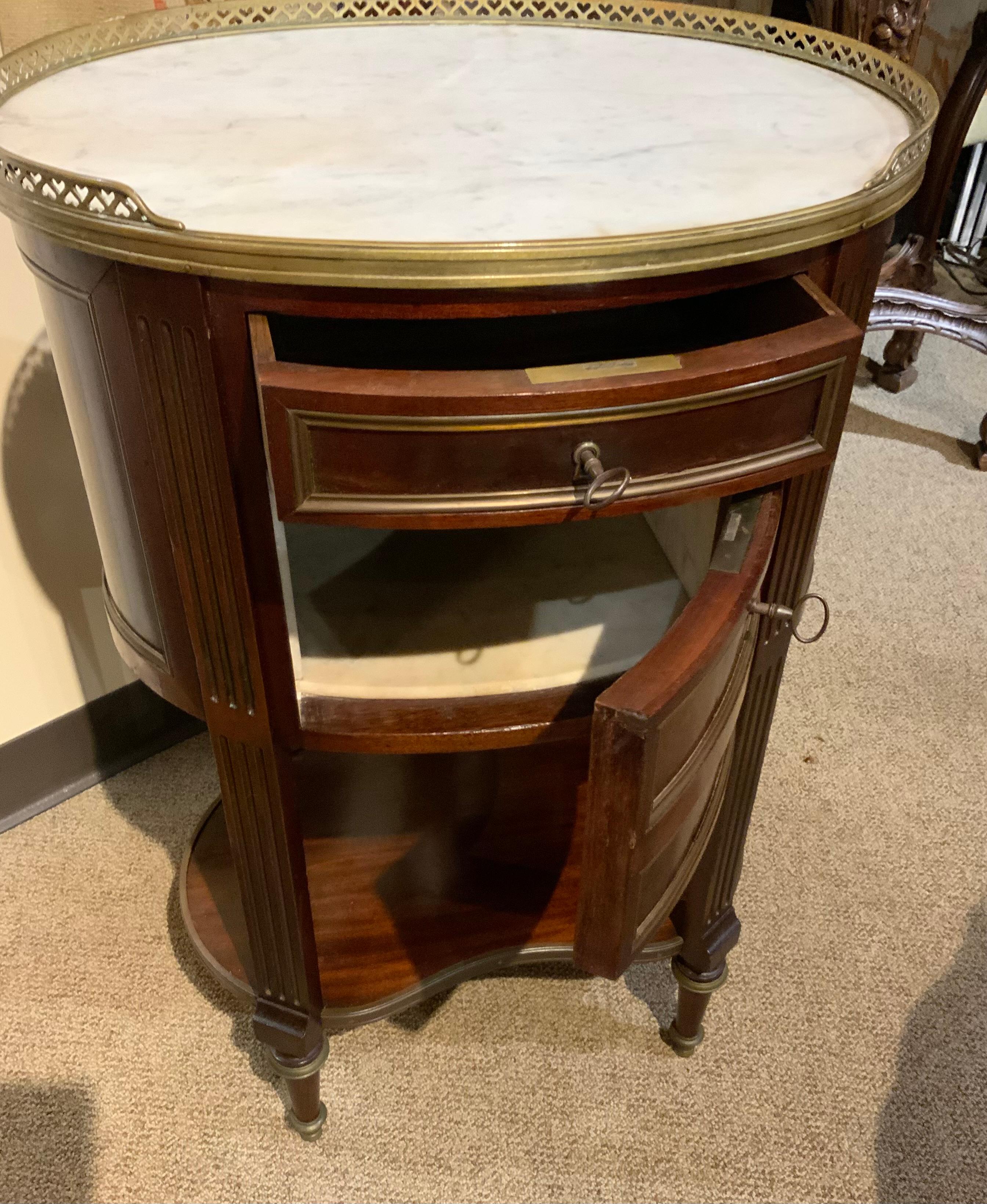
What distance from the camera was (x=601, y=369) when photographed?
41 centimetres

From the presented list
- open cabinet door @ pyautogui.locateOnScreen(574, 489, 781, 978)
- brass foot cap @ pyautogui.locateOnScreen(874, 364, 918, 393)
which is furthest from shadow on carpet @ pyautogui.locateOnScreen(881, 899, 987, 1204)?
brass foot cap @ pyautogui.locateOnScreen(874, 364, 918, 393)

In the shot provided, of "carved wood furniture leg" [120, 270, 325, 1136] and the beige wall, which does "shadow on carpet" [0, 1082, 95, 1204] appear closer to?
"carved wood furniture leg" [120, 270, 325, 1136]

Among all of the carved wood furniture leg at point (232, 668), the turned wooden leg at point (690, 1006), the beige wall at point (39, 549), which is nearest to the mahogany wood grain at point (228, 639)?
the carved wood furniture leg at point (232, 668)

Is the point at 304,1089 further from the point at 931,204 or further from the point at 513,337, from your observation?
the point at 931,204

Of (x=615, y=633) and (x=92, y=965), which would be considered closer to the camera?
(x=615, y=633)

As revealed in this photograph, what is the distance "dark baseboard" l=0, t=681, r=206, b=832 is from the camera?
3.15ft

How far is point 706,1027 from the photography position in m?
0.82

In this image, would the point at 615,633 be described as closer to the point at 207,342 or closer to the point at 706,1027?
the point at 207,342

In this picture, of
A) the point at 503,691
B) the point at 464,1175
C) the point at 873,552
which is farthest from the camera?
the point at 873,552

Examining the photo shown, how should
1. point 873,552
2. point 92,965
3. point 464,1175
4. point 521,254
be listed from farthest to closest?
point 873,552
point 92,965
point 464,1175
point 521,254

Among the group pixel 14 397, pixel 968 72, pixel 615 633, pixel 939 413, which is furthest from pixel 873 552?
pixel 14 397

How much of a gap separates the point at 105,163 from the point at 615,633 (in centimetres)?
36

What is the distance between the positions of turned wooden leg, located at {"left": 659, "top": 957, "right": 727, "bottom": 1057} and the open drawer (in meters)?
0.44

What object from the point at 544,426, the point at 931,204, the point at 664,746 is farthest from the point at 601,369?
the point at 931,204
